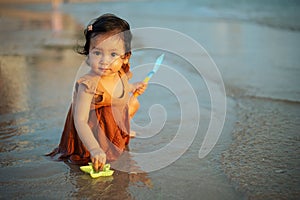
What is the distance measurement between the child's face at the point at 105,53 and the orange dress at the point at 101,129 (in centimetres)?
8

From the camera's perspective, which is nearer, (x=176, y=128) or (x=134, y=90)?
(x=134, y=90)

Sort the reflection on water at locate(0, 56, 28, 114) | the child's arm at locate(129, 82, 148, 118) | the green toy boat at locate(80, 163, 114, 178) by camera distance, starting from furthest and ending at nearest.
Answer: the reflection on water at locate(0, 56, 28, 114) < the child's arm at locate(129, 82, 148, 118) < the green toy boat at locate(80, 163, 114, 178)

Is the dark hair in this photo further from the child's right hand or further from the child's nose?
the child's right hand

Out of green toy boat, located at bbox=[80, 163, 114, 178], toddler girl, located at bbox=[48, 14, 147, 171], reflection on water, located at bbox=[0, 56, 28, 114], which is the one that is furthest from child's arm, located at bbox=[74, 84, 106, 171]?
reflection on water, located at bbox=[0, 56, 28, 114]

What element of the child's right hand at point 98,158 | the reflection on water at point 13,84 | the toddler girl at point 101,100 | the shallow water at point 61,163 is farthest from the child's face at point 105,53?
the reflection on water at point 13,84

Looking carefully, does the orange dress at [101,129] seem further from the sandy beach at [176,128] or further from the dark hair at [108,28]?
the dark hair at [108,28]

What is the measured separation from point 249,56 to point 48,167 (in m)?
3.65

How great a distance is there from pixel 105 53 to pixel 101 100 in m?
0.26

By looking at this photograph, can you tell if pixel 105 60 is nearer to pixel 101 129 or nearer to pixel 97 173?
pixel 101 129

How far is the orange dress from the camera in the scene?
2273 millimetres

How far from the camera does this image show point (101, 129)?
2.30 m

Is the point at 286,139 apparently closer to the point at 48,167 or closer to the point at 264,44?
the point at 48,167

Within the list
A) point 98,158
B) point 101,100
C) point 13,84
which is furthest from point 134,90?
point 13,84

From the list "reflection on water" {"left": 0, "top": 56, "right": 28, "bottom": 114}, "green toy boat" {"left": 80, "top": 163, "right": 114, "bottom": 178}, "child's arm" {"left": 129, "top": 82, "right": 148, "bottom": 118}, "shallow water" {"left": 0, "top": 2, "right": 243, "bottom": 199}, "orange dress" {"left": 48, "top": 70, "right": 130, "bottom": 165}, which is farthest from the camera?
"reflection on water" {"left": 0, "top": 56, "right": 28, "bottom": 114}
